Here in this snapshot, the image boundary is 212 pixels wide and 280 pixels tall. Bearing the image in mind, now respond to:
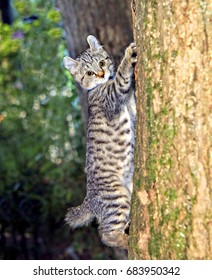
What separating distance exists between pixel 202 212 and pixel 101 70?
73.3 inches

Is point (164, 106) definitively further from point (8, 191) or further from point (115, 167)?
point (8, 191)

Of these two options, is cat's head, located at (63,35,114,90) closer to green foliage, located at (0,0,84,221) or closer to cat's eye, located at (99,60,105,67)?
cat's eye, located at (99,60,105,67)

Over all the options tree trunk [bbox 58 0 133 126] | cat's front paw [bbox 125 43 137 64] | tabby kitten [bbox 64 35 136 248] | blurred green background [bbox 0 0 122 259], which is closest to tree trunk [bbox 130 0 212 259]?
cat's front paw [bbox 125 43 137 64]

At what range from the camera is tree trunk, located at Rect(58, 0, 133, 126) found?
5949 mm

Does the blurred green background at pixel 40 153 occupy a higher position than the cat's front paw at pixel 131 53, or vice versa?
the cat's front paw at pixel 131 53

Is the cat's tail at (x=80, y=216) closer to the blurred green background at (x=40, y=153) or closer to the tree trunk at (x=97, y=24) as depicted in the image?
the tree trunk at (x=97, y=24)

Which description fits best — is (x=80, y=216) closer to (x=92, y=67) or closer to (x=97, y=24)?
(x=92, y=67)

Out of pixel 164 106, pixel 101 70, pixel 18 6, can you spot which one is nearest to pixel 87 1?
pixel 18 6

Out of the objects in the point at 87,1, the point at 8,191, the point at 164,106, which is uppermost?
the point at 87,1

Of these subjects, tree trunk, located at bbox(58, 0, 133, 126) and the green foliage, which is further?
the green foliage

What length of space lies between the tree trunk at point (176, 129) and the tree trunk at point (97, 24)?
8.30 ft

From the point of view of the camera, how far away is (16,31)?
22.6ft

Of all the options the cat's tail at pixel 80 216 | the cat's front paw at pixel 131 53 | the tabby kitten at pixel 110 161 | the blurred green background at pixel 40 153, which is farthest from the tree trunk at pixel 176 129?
the blurred green background at pixel 40 153

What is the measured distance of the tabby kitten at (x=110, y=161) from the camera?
14.3 feet
